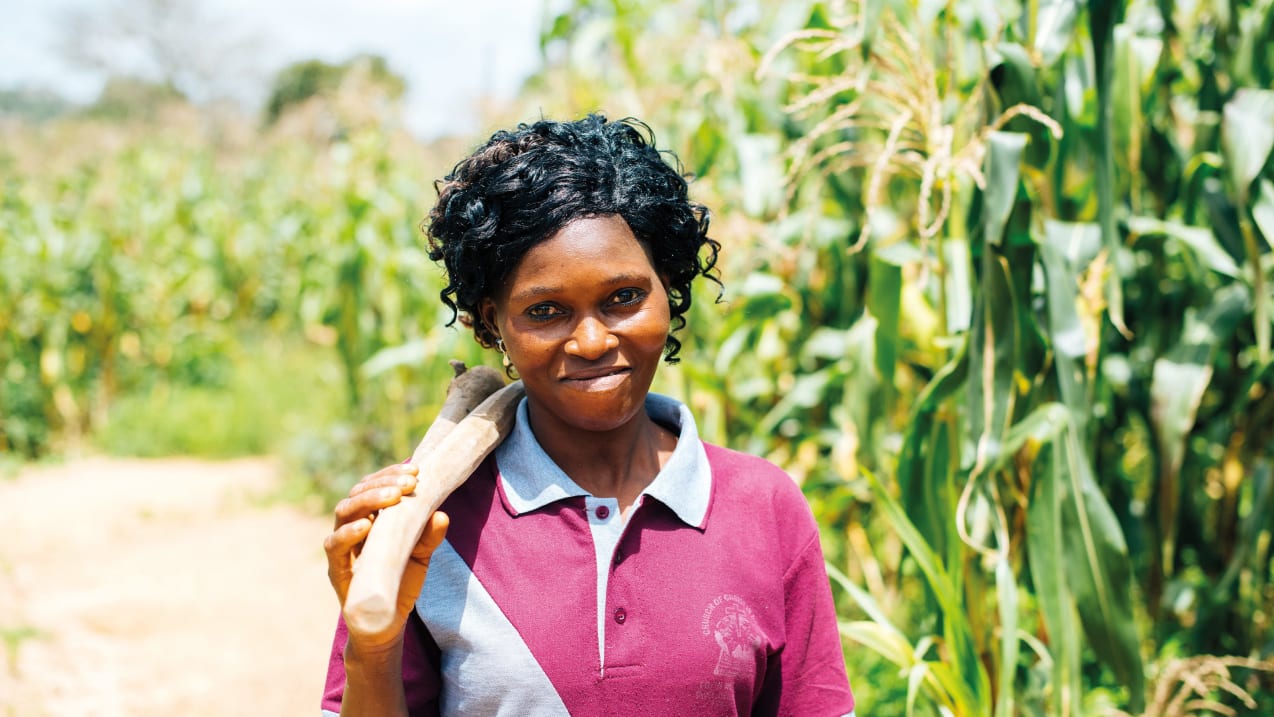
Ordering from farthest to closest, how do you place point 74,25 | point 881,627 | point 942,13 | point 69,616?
point 74,25, point 69,616, point 942,13, point 881,627

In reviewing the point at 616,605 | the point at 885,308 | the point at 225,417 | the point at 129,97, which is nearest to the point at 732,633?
the point at 616,605

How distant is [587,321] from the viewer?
106 centimetres

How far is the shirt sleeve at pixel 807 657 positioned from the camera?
45.6 inches

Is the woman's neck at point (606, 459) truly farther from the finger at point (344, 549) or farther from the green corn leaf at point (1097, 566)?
the green corn leaf at point (1097, 566)

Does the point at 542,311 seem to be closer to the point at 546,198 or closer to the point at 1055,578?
the point at 546,198

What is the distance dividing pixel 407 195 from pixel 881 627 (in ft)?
12.2

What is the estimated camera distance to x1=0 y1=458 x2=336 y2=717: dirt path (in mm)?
3270

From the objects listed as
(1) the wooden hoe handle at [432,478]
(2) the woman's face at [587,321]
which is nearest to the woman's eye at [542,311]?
(2) the woman's face at [587,321]

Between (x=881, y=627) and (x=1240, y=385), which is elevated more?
(x=1240, y=385)

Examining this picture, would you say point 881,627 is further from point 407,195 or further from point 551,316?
point 407,195

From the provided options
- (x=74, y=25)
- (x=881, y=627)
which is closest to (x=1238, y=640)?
(x=881, y=627)

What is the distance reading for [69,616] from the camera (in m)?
3.85

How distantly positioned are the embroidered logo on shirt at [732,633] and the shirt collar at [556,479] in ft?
0.31

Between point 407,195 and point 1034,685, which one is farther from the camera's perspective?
point 407,195
